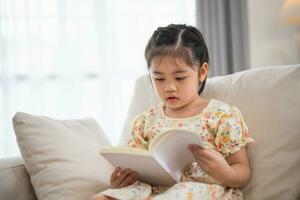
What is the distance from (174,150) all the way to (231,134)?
239 millimetres

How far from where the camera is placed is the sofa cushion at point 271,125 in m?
1.29

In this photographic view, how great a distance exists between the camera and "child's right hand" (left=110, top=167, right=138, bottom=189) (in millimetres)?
1250

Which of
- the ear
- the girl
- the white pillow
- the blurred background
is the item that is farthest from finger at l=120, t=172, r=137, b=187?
the blurred background

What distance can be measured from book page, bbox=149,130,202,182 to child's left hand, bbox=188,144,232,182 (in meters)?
0.03

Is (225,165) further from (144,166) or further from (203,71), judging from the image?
(203,71)

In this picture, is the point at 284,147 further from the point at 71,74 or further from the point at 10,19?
the point at 10,19

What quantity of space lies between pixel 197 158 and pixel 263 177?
0.25 meters

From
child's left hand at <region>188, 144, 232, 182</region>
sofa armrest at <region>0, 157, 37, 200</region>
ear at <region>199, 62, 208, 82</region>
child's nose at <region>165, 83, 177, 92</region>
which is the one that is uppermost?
ear at <region>199, 62, 208, 82</region>

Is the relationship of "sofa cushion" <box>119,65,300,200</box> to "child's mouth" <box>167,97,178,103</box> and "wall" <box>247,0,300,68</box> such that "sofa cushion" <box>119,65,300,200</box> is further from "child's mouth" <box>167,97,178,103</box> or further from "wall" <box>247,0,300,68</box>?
"wall" <box>247,0,300,68</box>

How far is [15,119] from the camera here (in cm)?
142

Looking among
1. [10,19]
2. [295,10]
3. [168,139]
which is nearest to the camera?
[168,139]

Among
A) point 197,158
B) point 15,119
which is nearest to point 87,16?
point 15,119

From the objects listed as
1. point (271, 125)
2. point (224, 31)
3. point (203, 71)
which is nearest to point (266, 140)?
point (271, 125)

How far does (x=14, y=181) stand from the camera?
1.34 metres
